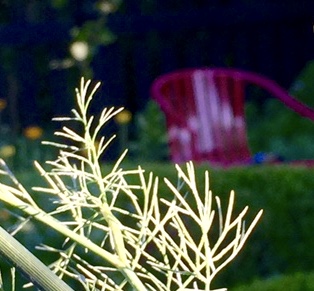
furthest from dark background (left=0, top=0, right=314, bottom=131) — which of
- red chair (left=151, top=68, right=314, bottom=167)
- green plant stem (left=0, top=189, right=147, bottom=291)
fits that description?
green plant stem (left=0, top=189, right=147, bottom=291)

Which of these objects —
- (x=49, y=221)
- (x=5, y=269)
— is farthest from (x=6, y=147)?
(x=49, y=221)

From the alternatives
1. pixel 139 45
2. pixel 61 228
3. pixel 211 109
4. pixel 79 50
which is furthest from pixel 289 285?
pixel 139 45

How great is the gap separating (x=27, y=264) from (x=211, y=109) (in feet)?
17.7

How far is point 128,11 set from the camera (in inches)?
358

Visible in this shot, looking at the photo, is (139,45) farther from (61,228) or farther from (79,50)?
(61,228)

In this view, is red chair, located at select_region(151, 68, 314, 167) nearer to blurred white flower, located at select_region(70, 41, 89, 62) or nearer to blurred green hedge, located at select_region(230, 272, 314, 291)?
blurred white flower, located at select_region(70, 41, 89, 62)

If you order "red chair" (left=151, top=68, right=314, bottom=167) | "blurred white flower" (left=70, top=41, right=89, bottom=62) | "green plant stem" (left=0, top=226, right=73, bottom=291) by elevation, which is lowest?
"red chair" (left=151, top=68, right=314, bottom=167)

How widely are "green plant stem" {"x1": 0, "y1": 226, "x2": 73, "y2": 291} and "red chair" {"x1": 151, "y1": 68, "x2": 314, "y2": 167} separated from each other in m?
4.83

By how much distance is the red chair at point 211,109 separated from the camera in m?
6.04

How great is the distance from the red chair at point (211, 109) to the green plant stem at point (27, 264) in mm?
4828

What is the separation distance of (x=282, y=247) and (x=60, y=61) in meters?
4.29

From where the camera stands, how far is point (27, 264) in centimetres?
104

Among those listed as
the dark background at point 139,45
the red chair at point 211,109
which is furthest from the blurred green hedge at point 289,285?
the dark background at point 139,45

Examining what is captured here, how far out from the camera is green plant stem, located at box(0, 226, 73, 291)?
1.04 metres
